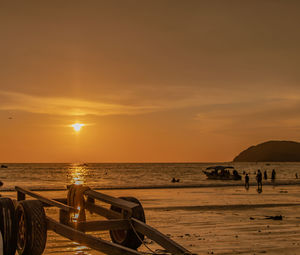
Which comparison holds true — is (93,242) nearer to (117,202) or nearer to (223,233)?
(117,202)

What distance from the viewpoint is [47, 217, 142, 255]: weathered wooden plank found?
19.8 feet

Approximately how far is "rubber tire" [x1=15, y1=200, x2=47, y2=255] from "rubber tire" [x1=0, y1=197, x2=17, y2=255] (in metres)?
0.23

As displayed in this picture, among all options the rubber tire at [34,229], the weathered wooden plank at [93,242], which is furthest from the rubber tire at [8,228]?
the weathered wooden plank at [93,242]

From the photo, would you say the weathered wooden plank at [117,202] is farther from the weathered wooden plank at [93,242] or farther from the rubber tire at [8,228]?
the rubber tire at [8,228]

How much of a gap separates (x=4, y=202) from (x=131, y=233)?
258 centimetres

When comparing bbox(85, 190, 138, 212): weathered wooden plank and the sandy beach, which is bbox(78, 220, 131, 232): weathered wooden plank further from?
the sandy beach

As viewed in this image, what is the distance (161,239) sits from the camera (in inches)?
267

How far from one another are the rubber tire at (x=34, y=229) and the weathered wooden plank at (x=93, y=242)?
0.53 feet

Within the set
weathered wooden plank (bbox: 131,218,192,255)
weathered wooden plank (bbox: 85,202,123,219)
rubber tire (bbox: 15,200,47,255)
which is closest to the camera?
weathered wooden plank (bbox: 131,218,192,255)

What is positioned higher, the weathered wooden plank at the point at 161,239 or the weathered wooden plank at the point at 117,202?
the weathered wooden plank at the point at 117,202

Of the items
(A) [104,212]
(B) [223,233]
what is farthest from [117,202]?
(B) [223,233]

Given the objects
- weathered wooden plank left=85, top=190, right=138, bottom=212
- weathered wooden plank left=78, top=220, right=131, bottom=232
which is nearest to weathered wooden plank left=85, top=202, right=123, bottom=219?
weathered wooden plank left=85, top=190, right=138, bottom=212

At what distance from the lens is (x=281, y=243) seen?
10039 millimetres

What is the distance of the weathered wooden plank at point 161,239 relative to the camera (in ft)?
20.9
